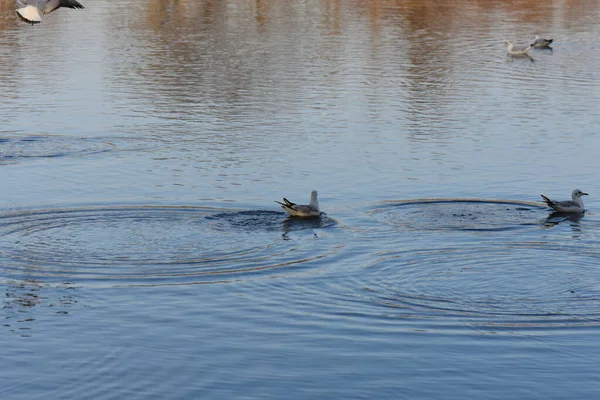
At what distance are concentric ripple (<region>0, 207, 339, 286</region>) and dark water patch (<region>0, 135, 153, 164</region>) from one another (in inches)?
258

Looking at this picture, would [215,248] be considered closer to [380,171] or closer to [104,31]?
[380,171]

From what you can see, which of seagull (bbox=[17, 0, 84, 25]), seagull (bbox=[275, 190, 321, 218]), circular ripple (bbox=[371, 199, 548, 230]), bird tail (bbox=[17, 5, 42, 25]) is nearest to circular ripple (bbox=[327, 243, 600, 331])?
circular ripple (bbox=[371, 199, 548, 230])

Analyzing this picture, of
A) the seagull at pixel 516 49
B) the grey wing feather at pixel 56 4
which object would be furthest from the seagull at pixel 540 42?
the grey wing feather at pixel 56 4

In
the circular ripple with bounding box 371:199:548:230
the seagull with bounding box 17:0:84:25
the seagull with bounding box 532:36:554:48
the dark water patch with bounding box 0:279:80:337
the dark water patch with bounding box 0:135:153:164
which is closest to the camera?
the dark water patch with bounding box 0:279:80:337

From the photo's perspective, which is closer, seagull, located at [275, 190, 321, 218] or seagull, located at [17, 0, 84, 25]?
seagull, located at [275, 190, 321, 218]

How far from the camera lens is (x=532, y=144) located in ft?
103

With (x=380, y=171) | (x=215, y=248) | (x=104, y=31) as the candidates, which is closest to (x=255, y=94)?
(x=380, y=171)

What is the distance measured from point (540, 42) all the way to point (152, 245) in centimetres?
3763

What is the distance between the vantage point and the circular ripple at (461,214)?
22.7 metres

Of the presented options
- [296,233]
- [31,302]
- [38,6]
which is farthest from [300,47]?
[31,302]

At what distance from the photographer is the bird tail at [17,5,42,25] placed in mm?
22783

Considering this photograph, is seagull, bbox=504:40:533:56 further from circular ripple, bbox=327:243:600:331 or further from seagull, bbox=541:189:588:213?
circular ripple, bbox=327:243:600:331

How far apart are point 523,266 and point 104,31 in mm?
45108

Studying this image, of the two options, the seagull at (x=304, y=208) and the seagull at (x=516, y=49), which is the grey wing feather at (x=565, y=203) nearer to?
the seagull at (x=304, y=208)
